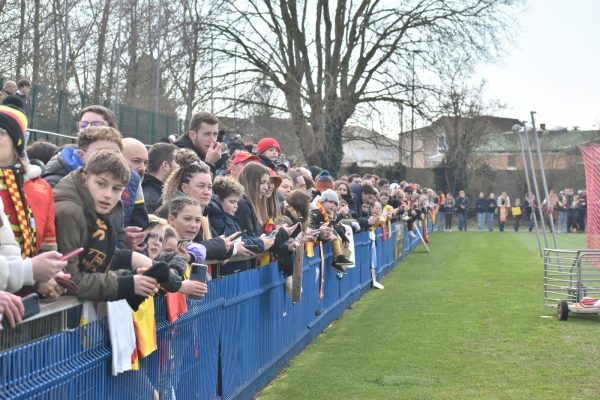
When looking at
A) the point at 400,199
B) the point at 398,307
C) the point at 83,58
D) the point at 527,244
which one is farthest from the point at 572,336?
the point at 527,244

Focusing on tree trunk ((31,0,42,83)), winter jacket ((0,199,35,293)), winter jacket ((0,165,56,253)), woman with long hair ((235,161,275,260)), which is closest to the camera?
winter jacket ((0,199,35,293))

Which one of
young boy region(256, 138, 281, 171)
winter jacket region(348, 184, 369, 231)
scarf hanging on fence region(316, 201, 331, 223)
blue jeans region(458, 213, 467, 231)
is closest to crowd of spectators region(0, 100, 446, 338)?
young boy region(256, 138, 281, 171)

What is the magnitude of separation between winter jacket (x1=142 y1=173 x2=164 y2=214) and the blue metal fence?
801 millimetres

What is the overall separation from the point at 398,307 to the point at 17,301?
12.8 metres

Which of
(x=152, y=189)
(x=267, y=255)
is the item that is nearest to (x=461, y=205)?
(x=267, y=255)

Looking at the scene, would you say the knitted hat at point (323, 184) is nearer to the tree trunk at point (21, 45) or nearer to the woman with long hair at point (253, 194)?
the woman with long hair at point (253, 194)

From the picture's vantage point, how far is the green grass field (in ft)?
29.7

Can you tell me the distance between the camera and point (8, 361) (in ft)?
12.6

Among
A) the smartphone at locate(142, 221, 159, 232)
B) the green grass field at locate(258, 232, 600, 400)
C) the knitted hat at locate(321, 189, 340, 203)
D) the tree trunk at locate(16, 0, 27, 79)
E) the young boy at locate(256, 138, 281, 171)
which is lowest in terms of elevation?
the green grass field at locate(258, 232, 600, 400)

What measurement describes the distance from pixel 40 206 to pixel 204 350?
2.86 m

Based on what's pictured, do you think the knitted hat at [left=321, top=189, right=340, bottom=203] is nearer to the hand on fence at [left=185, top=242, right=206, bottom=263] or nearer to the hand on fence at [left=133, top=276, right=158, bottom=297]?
the hand on fence at [left=185, top=242, right=206, bottom=263]

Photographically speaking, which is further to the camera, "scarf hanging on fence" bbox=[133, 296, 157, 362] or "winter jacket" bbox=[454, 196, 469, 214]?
"winter jacket" bbox=[454, 196, 469, 214]

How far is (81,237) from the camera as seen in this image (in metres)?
4.85

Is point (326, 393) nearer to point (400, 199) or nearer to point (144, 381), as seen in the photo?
point (144, 381)
